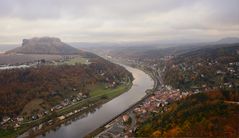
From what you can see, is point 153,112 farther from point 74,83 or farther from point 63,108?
point 74,83

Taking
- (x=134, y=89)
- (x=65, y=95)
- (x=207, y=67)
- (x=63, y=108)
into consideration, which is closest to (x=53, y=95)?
(x=65, y=95)

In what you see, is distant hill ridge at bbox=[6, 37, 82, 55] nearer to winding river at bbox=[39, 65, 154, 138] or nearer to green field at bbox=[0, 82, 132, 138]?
green field at bbox=[0, 82, 132, 138]

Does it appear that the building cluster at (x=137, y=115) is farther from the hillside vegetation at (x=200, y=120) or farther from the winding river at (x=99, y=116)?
the winding river at (x=99, y=116)

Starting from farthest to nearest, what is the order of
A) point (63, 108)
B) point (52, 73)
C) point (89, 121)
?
1. point (52, 73)
2. point (63, 108)
3. point (89, 121)

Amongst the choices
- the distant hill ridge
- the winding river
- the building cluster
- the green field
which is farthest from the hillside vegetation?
the distant hill ridge

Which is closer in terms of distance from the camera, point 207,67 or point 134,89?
point 134,89

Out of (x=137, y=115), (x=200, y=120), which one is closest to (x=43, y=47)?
(x=137, y=115)

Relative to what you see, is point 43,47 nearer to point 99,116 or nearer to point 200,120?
point 99,116
